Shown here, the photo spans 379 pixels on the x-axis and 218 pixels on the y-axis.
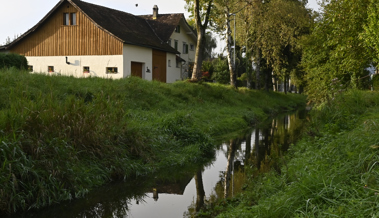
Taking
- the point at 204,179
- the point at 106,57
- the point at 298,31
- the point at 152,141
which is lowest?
the point at 204,179

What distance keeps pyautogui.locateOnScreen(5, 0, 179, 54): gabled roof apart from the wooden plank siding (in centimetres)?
37

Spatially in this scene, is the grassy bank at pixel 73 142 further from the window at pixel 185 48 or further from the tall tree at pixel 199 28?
the window at pixel 185 48

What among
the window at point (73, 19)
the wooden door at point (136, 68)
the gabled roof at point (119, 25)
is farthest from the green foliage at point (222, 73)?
the window at point (73, 19)

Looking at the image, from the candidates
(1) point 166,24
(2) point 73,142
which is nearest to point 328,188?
(2) point 73,142

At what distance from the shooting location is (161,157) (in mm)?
11203

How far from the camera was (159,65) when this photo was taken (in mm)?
37312

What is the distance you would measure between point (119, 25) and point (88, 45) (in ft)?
11.4

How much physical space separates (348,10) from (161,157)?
10.3 metres

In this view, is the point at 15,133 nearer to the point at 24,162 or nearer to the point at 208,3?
the point at 24,162

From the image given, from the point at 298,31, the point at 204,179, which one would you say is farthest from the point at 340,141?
the point at 298,31

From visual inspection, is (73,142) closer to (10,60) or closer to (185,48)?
(10,60)

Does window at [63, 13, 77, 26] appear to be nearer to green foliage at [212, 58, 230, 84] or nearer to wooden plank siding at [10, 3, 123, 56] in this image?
wooden plank siding at [10, 3, 123, 56]

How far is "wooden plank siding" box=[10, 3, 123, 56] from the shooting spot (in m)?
31.8

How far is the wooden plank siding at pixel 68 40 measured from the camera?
31781 millimetres
